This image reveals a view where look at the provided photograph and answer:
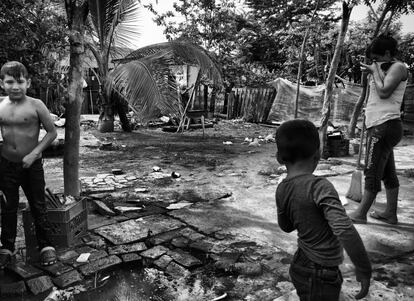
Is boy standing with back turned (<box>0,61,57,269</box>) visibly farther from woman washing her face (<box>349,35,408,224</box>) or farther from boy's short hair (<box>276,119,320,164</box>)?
woman washing her face (<box>349,35,408,224</box>)

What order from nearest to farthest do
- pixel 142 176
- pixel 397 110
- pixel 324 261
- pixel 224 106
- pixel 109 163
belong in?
pixel 324 261 < pixel 397 110 < pixel 142 176 < pixel 109 163 < pixel 224 106

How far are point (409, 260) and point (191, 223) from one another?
1.98m

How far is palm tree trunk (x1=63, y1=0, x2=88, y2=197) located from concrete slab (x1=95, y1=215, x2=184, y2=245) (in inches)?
26.6

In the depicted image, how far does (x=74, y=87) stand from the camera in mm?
3830

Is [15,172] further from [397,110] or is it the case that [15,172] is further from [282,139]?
[397,110]

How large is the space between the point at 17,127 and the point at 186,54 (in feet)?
23.4

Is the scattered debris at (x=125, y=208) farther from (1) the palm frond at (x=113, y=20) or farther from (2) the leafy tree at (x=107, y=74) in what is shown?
(1) the palm frond at (x=113, y=20)

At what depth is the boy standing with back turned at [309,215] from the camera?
1550 mm

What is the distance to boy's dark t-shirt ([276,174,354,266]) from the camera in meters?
1.52

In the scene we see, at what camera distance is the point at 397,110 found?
3.46m

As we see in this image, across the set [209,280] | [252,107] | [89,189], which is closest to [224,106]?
[252,107]

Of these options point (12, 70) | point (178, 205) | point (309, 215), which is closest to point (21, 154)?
point (12, 70)

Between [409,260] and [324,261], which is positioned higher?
[324,261]

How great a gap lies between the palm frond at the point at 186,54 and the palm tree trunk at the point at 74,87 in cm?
586
